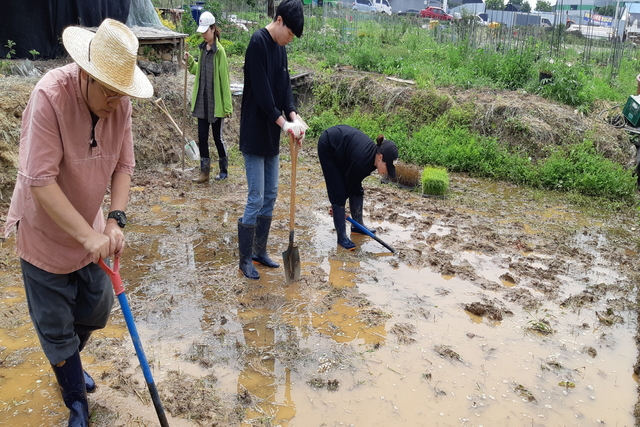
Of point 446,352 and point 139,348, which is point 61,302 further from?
point 446,352

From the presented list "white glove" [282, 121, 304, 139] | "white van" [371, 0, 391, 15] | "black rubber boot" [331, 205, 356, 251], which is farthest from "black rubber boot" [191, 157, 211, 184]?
"white van" [371, 0, 391, 15]

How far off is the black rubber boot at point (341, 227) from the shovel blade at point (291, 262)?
0.91 meters

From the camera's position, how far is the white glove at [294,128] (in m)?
3.83

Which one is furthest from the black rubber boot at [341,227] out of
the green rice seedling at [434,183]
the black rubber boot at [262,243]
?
the green rice seedling at [434,183]

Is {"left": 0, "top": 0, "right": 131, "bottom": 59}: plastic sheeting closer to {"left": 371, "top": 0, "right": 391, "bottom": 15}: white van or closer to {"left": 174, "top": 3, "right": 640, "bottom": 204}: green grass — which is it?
{"left": 174, "top": 3, "right": 640, "bottom": 204}: green grass

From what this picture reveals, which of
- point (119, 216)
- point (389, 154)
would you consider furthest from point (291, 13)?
point (119, 216)

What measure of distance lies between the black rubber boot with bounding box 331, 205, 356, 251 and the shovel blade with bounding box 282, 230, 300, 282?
911 millimetres

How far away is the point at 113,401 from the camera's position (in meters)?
2.83

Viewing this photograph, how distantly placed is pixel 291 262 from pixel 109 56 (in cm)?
256

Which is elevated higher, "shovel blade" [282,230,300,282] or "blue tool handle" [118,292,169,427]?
"blue tool handle" [118,292,169,427]

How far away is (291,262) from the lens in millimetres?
4285

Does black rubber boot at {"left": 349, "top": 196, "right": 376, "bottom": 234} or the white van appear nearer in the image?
black rubber boot at {"left": 349, "top": 196, "right": 376, "bottom": 234}

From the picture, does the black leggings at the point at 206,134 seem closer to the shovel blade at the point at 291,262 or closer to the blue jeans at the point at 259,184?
the blue jeans at the point at 259,184

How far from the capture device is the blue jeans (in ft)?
13.1
